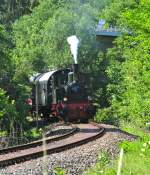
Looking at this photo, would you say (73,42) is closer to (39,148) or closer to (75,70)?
(75,70)

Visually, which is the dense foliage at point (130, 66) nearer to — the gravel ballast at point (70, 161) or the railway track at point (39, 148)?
the gravel ballast at point (70, 161)

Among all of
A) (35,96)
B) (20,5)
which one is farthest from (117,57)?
(20,5)

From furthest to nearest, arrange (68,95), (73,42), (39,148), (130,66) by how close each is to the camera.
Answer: (73,42), (130,66), (68,95), (39,148)

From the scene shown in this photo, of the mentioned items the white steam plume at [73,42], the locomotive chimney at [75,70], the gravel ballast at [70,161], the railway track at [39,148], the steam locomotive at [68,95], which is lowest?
the gravel ballast at [70,161]

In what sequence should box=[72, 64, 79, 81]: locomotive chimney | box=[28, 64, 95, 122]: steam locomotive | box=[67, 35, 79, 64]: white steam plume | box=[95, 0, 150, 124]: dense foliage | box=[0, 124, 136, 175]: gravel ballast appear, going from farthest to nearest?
box=[67, 35, 79, 64]: white steam plume
box=[72, 64, 79, 81]: locomotive chimney
box=[28, 64, 95, 122]: steam locomotive
box=[95, 0, 150, 124]: dense foliage
box=[0, 124, 136, 175]: gravel ballast

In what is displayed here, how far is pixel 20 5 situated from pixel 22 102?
41299 millimetres

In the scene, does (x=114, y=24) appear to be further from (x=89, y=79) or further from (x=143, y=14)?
(x=143, y=14)

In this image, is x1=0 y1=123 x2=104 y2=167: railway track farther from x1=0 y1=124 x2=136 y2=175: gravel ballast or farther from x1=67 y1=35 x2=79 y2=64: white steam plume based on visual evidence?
x1=67 y1=35 x2=79 y2=64: white steam plume

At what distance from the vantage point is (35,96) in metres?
31.0

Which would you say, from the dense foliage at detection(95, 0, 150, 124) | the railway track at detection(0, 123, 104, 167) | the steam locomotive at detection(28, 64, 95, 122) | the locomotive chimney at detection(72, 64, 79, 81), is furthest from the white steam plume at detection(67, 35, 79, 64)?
the railway track at detection(0, 123, 104, 167)

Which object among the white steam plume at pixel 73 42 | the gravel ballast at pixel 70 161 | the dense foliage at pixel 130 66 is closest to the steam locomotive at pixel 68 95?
the dense foliage at pixel 130 66

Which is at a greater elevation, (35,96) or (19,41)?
(19,41)

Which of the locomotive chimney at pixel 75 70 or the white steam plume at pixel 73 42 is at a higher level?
the white steam plume at pixel 73 42

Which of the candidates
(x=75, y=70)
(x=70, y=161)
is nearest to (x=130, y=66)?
(x=75, y=70)
